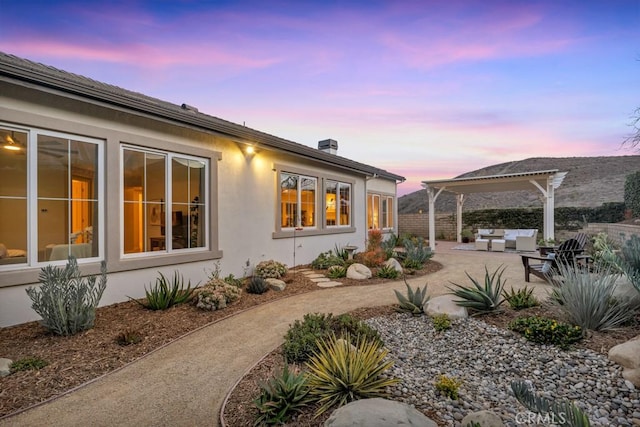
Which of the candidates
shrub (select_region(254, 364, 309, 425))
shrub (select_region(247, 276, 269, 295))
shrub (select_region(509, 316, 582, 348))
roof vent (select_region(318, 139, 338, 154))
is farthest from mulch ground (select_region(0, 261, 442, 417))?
roof vent (select_region(318, 139, 338, 154))

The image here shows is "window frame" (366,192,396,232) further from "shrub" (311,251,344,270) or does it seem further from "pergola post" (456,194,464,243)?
"shrub" (311,251,344,270)

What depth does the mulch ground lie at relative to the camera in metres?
2.95

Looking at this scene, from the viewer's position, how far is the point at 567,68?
9.25m

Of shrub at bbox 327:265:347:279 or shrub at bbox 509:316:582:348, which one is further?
shrub at bbox 327:265:347:279

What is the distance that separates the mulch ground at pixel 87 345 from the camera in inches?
116

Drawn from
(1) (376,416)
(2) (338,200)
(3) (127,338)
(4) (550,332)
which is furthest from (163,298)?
(2) (338,200)

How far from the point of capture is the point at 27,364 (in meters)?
3.28

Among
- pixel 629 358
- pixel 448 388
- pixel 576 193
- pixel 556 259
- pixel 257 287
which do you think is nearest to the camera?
pixel 448 388

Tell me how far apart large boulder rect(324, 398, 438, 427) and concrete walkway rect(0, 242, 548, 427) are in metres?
1.10

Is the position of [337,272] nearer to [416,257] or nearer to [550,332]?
[416,257]

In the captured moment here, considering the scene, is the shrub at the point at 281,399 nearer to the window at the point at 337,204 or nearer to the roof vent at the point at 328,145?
→ the window at the point at 337,204

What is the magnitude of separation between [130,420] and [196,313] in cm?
259

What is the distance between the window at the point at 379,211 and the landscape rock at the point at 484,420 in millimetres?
11729

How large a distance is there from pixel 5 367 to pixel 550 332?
575 centimetres
